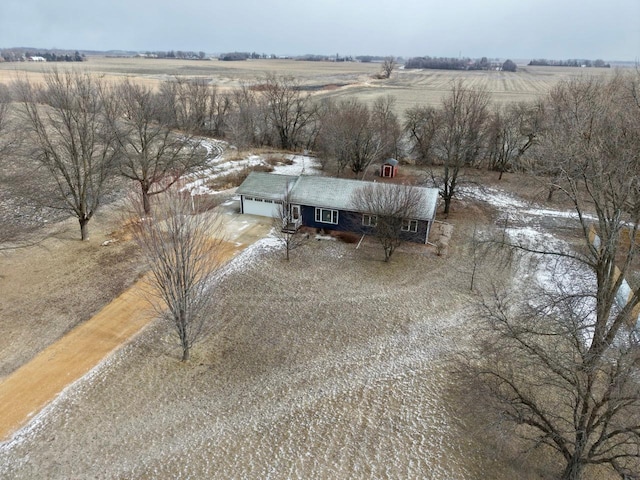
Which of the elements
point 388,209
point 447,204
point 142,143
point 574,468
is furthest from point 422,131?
point 574,468

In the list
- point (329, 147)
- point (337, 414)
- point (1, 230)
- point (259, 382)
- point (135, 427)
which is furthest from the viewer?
point (329, 147)

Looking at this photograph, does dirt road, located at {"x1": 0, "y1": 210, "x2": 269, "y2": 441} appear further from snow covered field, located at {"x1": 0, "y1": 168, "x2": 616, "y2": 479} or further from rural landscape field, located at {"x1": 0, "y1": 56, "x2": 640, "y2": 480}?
snow covered field, located at {"x1": 0, "y1": 168, "x2": 616, "y2": 479}

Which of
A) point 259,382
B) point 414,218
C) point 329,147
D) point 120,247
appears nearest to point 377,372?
point 259,382

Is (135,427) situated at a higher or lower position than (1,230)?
lower

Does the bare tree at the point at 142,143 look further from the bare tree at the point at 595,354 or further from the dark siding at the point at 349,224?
the bare tree at the point at 595,354

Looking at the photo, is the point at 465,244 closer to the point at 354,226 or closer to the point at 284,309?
the point at 354,226

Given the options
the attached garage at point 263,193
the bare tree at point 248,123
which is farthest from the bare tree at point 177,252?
the bare tree at point 248,123

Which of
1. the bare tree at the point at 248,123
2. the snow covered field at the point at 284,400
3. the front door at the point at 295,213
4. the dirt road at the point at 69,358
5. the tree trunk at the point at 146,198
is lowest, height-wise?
the snow covered field at the point at 284,400

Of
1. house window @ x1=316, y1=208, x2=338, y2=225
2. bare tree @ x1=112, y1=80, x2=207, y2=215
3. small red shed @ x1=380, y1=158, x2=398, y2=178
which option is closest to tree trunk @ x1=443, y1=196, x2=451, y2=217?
house window @ x1=316, y1=208, x2=338, y2=225
